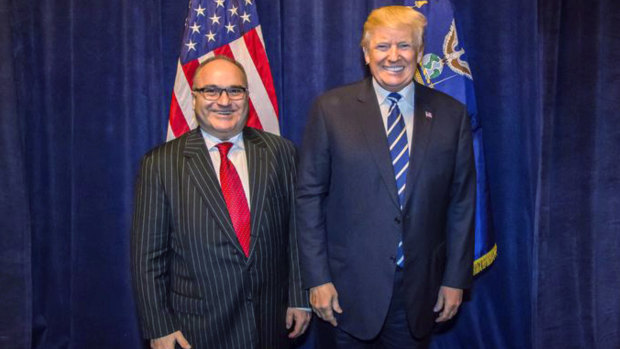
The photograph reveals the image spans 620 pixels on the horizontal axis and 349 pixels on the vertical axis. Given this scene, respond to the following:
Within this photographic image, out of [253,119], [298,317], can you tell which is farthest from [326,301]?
[253,119]

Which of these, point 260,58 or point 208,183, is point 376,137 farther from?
point 260,58

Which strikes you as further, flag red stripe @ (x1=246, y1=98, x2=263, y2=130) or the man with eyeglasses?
flag red stripe @ (x1=246, y1=98, x2=263, y2=130)

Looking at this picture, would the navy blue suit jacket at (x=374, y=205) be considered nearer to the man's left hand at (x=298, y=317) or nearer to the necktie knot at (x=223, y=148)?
the man's left hand at (x=298, y=317)

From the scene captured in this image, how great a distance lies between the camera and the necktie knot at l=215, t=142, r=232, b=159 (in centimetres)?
186

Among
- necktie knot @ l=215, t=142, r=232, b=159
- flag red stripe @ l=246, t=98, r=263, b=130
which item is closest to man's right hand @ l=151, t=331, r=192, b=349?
necktie knot @ l=215, t=142, r=232, b=159

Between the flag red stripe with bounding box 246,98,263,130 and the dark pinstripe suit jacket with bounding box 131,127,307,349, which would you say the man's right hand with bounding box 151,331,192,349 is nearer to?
the dark pinstripe suit jacket with bounding box 131,127,307,349

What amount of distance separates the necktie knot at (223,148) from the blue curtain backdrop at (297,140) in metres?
1.09

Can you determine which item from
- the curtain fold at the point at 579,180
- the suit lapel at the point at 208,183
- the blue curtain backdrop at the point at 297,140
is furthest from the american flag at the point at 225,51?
the curtain fold at the point at 579,180

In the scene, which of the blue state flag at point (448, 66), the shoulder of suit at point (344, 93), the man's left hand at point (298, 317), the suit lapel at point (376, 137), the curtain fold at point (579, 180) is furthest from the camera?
the curtain fold at point (579, 180)

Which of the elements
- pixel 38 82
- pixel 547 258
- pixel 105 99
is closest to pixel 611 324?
pixel 547 258

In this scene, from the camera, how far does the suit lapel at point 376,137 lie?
1.72 metres

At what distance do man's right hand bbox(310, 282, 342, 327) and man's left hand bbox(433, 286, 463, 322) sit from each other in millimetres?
369

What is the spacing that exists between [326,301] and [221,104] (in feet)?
2.47

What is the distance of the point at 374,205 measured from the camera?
1.74 m
